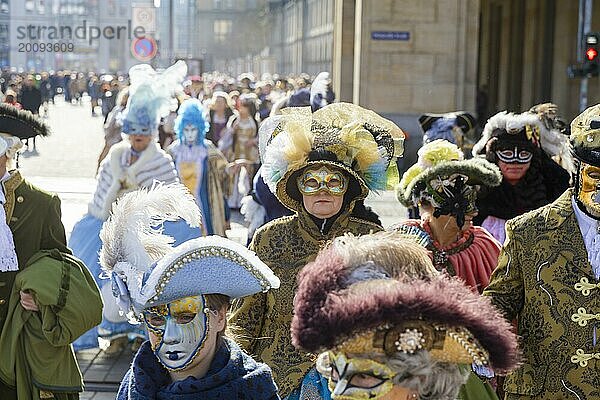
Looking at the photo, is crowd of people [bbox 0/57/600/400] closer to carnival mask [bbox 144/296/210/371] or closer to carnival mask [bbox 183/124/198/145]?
carnival mask [bbox 144/296/210/371]

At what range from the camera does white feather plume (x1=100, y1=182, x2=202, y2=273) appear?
3697 mm

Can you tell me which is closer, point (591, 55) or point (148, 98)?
point (148, 98)

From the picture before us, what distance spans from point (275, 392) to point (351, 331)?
102cm

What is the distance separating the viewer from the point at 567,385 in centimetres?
434

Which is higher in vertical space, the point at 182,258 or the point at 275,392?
the point at 182,258

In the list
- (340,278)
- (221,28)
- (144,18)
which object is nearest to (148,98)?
(340,278)

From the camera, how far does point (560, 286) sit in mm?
4348

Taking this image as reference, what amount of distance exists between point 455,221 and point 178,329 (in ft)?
8.03

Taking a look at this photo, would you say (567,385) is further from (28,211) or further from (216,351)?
(28,211)

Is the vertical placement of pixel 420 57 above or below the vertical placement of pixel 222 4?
below

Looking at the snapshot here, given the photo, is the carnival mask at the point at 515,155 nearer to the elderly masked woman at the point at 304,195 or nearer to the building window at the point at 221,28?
the elderly masked woman at the point at 304,195

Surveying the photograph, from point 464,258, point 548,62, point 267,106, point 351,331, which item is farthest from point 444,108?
point 351,331

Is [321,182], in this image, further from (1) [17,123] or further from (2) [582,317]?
(1) [17,123]

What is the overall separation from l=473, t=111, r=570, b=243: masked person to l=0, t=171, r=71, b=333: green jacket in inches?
98.8
